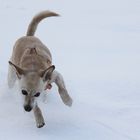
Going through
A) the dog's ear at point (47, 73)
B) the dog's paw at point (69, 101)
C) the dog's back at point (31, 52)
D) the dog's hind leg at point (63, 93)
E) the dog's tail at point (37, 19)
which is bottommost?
the dog's paw at point (69, 101)

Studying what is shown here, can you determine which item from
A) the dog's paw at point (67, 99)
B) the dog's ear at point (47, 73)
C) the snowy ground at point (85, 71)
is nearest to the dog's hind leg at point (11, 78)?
the snowy ground at point (85, 71)

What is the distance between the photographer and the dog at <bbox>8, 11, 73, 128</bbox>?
4074mm

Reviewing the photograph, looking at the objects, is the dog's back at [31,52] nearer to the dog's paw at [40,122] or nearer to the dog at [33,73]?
the dog at [33,73]

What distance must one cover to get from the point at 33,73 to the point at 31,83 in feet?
0.39

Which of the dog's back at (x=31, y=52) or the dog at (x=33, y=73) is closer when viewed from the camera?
the dog at (x=33, y=73)

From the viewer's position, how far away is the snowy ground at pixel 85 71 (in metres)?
4.33

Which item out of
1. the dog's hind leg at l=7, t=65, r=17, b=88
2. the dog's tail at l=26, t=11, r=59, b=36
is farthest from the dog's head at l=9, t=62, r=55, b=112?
the dog's tail at l=26, t=11, r=59, b=36

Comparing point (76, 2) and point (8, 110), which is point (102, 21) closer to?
point (76, 2)

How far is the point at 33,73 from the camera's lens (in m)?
4.16

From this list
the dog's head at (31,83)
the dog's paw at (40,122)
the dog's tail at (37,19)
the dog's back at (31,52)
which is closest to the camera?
the dog's head at (31,83)

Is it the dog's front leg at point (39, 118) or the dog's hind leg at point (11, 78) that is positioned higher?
the dog's hind leg at point (11, 78)

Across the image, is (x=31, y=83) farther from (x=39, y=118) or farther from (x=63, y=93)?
(x=63, y=93)

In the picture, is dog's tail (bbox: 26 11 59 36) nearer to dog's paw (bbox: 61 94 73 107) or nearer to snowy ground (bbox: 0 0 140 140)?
snowy ground (bbox: 0 0 140 140)

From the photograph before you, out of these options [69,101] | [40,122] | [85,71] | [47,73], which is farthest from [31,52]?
[85,71]
